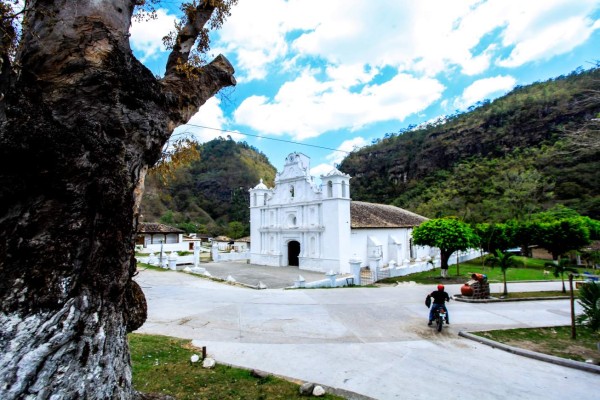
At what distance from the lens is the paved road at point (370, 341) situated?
5434 mm

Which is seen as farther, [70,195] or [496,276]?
[496,276]

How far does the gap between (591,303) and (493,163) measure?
52652mm

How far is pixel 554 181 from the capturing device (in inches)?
1636

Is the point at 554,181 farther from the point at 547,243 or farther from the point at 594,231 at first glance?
the point at 547,243

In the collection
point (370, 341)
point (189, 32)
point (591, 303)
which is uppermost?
point (189, 32)

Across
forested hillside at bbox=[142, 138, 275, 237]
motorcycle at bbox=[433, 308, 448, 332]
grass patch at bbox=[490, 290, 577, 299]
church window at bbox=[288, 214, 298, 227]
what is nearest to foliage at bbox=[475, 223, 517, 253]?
grass patch at bbox=[490, 290, 577, 299]

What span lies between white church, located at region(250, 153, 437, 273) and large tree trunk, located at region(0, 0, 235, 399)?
59.9 feet

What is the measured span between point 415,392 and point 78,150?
5.36m

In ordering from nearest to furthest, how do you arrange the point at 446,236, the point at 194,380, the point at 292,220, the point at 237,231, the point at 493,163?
the point at 194,380, the point at 446,236, the point at 292,220, the point at 237,231, the point at 493,163

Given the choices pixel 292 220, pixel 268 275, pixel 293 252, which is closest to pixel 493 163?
pixel 292 220

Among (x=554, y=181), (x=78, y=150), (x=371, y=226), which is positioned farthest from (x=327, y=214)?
(x=554, y=181)

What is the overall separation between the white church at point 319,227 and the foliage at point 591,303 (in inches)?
509

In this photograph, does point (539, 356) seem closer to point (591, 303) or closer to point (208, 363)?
point (591, 303)

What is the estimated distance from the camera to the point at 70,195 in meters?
2.51
